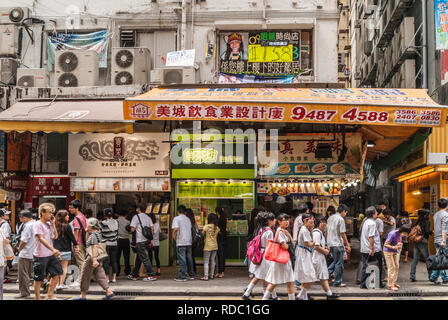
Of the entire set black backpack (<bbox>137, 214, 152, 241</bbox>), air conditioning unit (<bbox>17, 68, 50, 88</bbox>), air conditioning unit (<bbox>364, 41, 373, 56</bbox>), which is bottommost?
black backpack (<bbox>137, 214, 152, 241</bbox>)

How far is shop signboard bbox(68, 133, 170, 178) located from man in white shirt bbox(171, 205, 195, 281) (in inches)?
96.8

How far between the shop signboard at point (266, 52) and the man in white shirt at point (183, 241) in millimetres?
6109

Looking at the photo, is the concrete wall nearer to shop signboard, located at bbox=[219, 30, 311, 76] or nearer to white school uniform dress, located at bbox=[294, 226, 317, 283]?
shop signboard, located at bbox=[219, 30, 311, 76]

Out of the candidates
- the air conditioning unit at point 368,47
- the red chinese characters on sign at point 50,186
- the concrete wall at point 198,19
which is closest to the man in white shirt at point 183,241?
the red chinese characters on sign at point 50,186

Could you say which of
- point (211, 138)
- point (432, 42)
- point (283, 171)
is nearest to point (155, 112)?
point (211, 138)

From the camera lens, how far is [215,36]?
17062 mm

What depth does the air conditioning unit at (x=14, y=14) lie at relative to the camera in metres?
17.4

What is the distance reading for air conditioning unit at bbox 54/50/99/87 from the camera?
54.1 feet

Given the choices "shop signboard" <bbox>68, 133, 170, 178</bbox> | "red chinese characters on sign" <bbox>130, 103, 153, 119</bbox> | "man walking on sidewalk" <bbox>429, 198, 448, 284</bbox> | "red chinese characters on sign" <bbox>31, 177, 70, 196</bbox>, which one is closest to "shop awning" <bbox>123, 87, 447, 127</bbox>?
"red chinese characters on sign" <bbox>130, 103, 153, 119</bbox>

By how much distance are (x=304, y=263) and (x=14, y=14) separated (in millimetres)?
13652

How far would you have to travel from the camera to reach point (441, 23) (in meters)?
15.1

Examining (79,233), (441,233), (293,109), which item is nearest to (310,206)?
(441,233)

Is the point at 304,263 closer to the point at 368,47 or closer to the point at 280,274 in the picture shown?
the point at 280,274

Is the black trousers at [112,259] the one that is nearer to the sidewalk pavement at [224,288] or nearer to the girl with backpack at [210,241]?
the sidewalk pavement at [224,288]
